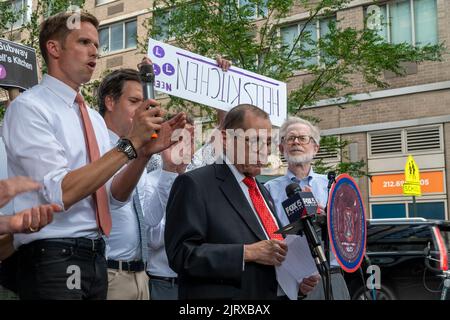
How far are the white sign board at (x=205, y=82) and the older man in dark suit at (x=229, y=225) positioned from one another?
1.45 metres

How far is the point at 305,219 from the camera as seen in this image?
2.58 m

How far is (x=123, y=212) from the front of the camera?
327 cm

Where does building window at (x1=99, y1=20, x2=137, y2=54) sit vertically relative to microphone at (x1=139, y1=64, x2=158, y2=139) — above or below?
above

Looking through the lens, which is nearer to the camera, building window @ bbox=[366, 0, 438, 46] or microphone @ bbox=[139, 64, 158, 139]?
microphone @ bbox=[139, 64, 158, 139]

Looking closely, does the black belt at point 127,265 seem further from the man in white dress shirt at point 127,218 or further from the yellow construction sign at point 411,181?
the yellow construction sign at point 411,181

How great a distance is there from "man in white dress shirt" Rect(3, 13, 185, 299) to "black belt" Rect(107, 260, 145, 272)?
0.56 metres

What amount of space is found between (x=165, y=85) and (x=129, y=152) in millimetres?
2009

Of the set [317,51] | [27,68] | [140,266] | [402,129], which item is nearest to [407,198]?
[402,129]

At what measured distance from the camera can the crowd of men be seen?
2.35 metres

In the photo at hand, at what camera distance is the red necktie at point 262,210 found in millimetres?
2881

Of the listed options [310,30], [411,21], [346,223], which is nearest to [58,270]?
[346,223]

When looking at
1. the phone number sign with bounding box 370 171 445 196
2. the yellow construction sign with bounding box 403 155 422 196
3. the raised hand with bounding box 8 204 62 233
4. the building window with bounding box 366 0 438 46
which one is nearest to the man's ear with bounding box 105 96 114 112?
the raised hand with bounding box 8 204 62 233

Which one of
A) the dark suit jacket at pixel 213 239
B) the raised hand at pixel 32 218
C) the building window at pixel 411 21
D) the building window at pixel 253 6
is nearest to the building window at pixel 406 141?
the building window at pixel 411 21

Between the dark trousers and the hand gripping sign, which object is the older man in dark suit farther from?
the dark trousers
